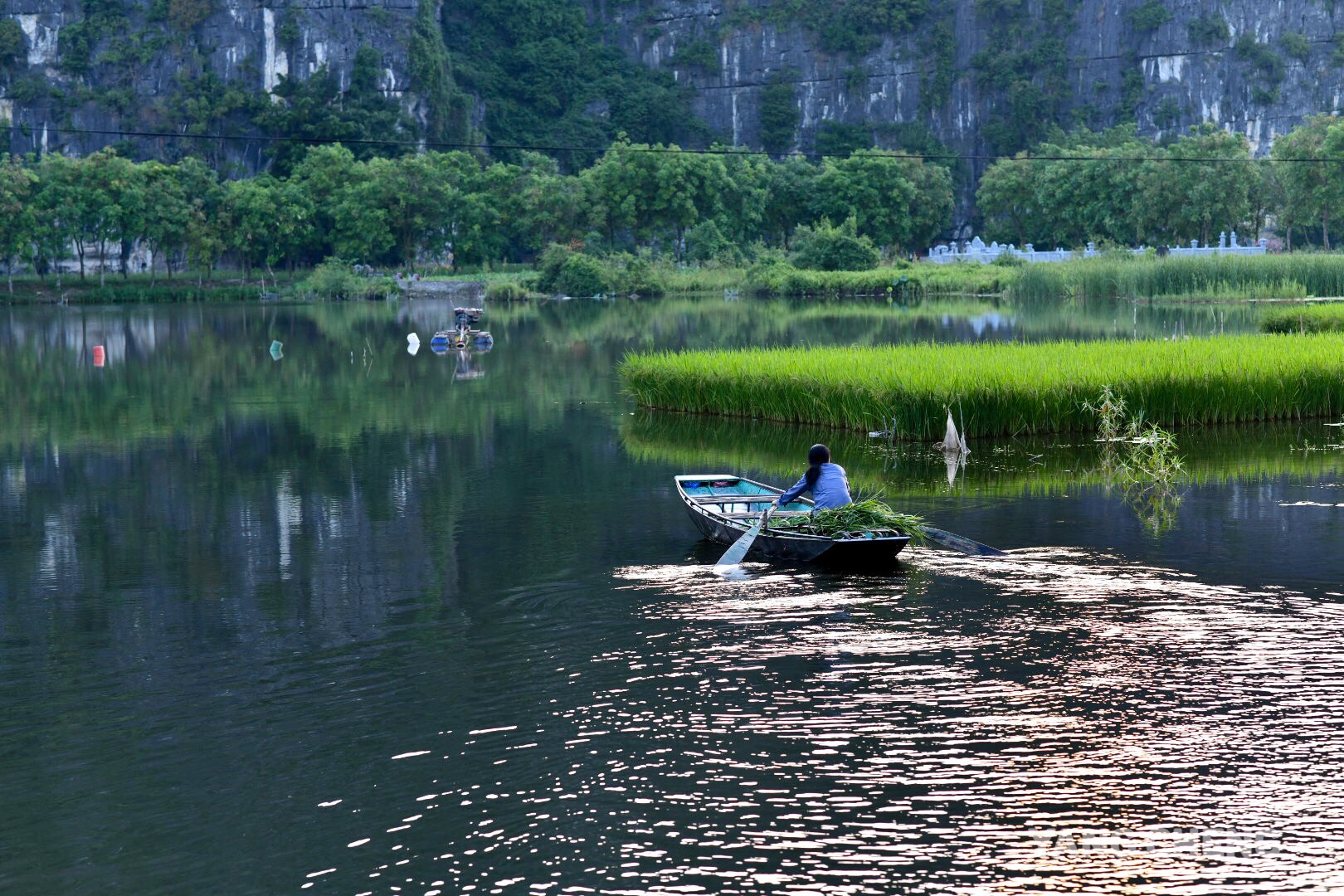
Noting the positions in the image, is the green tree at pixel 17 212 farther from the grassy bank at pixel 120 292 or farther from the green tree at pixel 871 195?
the green tree at pixel 871 195

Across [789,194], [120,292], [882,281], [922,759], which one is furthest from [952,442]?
[789,194]

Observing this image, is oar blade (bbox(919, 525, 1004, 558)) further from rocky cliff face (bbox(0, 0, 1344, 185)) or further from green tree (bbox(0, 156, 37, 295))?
rocky cliff face (bbox(0, 0, 1344, 185))

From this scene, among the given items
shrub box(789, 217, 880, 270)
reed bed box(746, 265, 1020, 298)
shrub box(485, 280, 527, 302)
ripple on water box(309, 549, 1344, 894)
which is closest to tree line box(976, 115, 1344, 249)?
reed bed box(746, 265, 1020, 298)

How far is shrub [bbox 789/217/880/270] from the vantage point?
110000mm

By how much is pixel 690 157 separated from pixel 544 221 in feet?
42.5

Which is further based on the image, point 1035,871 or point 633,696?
point 633,696

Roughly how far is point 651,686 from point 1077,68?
167m

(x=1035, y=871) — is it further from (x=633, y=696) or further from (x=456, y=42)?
(x=456, y=42)

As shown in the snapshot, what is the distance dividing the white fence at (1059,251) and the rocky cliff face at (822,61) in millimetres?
44315

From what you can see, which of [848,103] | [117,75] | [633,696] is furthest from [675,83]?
[633,696]

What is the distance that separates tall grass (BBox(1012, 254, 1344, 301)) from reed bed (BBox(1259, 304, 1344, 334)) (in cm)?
1920

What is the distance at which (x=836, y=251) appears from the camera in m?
110

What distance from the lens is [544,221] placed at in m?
122

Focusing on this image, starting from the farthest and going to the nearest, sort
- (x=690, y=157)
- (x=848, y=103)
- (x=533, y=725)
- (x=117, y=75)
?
(x=848, y=103)
(x=117, y=75)
(x=690, y=157)
(x=533, y=725)
